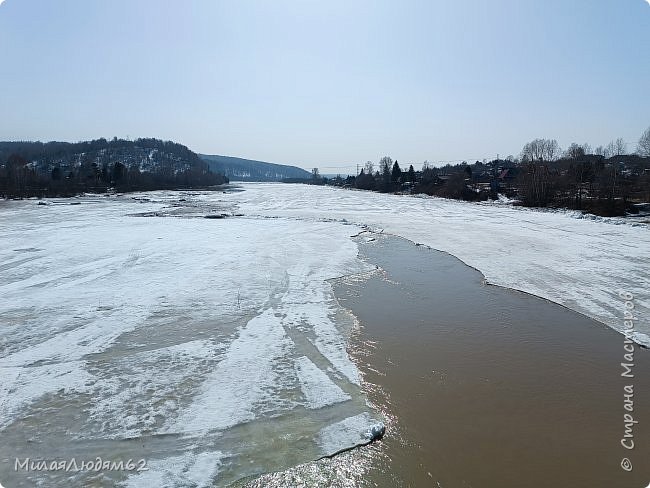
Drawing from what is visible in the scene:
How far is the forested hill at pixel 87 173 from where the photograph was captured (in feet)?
246

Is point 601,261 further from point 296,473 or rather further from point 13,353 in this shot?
point 13,353

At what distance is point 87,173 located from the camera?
113m

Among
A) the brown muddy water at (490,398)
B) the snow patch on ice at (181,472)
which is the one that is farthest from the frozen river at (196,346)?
the brown muddy water at (490,398)

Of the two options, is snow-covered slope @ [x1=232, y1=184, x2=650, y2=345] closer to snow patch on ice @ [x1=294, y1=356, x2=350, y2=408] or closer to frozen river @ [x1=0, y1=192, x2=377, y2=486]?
frozen river @ [x1=0, y1=192, x2=377, y2=486]

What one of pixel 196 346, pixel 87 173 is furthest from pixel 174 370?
pixel 87 173

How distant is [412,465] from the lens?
4.87 m

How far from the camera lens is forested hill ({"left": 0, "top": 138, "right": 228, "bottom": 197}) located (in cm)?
7500

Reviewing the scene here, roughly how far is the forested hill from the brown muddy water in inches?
3039

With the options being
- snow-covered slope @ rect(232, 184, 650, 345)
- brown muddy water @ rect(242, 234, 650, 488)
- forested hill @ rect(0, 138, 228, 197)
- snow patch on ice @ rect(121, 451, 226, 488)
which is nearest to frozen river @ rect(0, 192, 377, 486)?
snow patch on ice @ rect(121, 451, 226, 488)

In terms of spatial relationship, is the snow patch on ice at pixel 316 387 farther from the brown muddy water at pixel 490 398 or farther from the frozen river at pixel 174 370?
the brown muddy water at pixel 490 398

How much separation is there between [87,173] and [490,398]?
422ft

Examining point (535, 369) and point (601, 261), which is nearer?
point (535, 369)

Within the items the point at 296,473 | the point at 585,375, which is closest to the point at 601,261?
the point at 585,375

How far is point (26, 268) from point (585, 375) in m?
17.1
